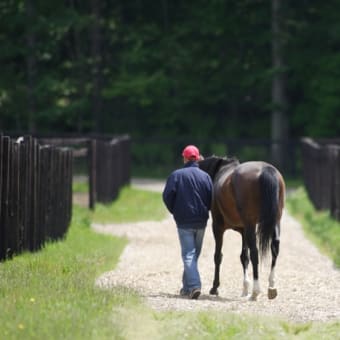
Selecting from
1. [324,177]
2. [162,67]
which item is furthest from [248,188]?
[162,67]

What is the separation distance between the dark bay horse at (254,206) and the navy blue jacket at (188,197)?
42 centimetres

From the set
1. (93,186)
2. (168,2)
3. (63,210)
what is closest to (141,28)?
(168,2)

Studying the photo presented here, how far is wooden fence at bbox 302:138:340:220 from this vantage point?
26.1m

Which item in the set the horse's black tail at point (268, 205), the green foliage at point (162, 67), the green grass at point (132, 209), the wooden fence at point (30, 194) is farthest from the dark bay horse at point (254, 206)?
the green foliage at point (162, 67)

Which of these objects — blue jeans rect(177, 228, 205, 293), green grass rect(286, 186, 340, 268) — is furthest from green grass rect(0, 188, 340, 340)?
green grass rect(286, 186, 340, 268)

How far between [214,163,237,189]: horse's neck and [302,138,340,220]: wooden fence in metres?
9.66

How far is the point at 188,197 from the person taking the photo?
49.9 ft

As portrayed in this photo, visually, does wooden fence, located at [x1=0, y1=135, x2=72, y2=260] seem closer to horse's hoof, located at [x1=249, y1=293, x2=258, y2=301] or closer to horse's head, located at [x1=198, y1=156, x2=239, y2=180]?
horse's head, located at [x1=198, y1=156, x2=239, y2=180]

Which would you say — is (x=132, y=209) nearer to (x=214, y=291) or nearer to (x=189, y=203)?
(x=214, y=291)

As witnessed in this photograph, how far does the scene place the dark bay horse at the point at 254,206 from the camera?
15008 mm

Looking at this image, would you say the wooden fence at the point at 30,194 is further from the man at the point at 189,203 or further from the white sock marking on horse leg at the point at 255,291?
the white sock marking on horse leg at the point at 255,291

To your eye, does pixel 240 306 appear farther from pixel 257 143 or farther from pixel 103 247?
pixel 257 143

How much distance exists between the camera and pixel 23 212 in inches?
691

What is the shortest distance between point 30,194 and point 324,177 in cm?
1197
